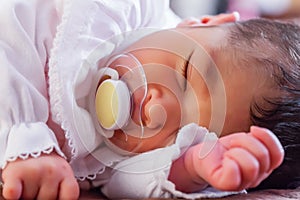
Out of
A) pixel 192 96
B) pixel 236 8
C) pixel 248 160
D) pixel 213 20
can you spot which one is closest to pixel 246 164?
pixel 248 160

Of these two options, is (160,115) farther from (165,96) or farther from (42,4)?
(42,4)

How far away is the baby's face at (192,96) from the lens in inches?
30.2

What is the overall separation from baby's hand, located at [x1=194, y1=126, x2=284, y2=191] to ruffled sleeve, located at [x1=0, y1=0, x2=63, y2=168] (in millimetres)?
210

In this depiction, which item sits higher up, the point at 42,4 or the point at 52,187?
the point at 42,4

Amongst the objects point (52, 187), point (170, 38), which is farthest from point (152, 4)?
→ point (52, 187)

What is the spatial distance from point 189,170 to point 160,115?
3.6 inches

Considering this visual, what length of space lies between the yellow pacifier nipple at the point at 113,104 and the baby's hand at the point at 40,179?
0.11m

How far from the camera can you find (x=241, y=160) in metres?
0.61

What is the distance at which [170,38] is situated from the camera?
2.77 ft

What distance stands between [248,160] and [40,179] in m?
→ 0.24

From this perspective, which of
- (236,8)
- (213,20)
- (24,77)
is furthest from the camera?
(236,8)

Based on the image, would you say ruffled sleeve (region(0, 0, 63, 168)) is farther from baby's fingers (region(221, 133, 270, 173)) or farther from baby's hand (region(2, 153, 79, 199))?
baby's fingers (region(221, 133, 270, 173))

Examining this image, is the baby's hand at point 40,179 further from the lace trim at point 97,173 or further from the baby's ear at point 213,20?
the baby's ear at point 213,20

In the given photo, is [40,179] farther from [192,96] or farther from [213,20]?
[213,20]
